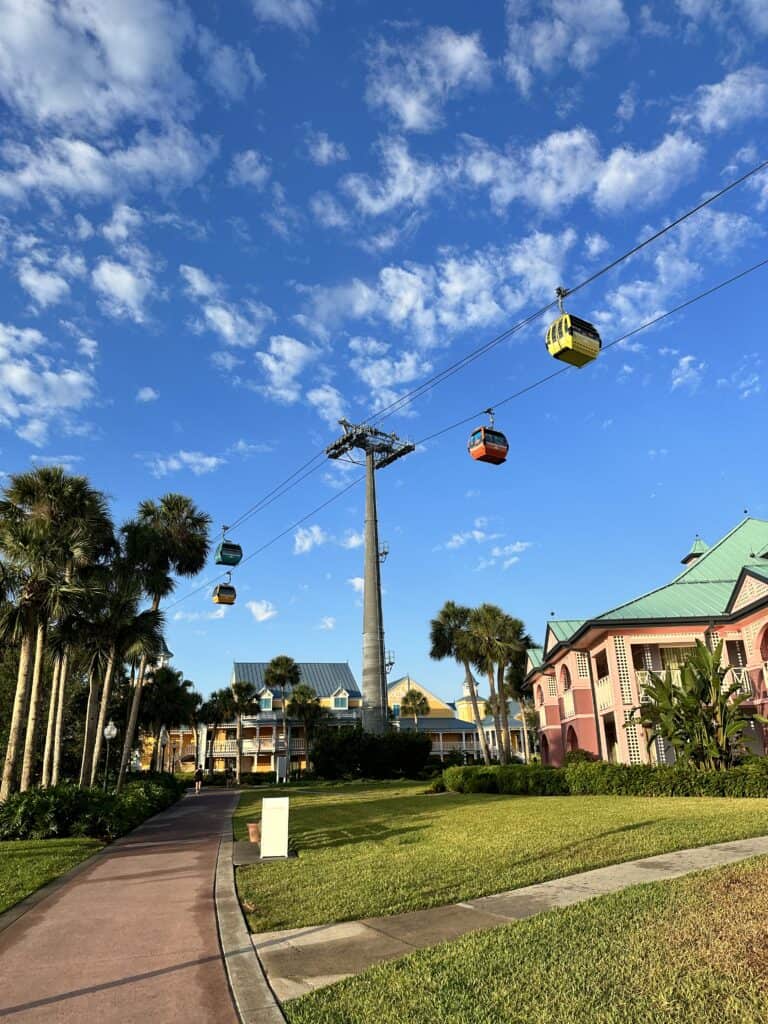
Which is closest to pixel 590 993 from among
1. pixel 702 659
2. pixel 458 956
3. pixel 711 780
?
pixel 458 956

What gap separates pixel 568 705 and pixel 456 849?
27.1 meters

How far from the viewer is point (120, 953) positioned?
6.54m

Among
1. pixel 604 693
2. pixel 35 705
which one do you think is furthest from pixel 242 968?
pixel 604 693

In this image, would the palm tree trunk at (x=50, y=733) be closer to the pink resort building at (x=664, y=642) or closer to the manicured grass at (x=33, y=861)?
the manicured grass at (x=33, y=861)

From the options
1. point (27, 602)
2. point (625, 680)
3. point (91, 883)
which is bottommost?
point (91, 883)

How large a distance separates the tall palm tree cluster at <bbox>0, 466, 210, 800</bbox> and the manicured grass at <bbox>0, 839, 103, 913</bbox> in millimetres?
3969

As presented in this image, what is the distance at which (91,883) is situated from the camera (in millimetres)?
10445

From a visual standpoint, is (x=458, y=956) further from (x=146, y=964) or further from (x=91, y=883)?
(x=91, y=883)

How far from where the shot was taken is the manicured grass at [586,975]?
4398mm

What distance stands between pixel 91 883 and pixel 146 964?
5155 mm

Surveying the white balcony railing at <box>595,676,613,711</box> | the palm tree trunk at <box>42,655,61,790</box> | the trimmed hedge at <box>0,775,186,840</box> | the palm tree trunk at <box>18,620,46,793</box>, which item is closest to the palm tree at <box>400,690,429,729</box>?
the white balcony railing at <box>595,676,613,711</box>

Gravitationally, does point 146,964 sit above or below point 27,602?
below

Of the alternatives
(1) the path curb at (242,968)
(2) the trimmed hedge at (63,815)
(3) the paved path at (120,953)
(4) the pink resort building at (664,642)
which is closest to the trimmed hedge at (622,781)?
(4) the pink resort building at (664,642)

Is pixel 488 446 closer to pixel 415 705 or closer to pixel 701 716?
pixel 701 716
